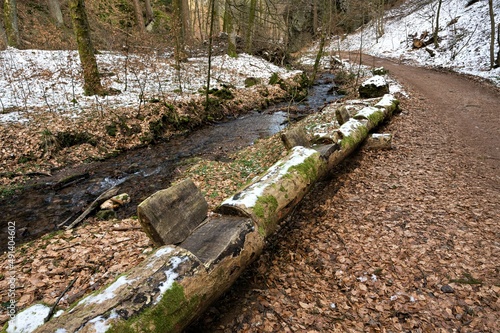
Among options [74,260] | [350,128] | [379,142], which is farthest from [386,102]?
[74,260]

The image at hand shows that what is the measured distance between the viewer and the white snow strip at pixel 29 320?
2.33 meters

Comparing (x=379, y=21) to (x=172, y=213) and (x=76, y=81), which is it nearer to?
(x=76, y=81)

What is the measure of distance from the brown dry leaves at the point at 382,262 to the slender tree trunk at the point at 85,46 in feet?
33.6

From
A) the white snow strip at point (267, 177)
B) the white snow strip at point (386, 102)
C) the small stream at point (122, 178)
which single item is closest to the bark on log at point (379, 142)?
the white snow strip at point (386, 102)

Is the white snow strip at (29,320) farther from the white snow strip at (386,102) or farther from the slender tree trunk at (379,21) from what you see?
the slender tree trunk at (379,21)

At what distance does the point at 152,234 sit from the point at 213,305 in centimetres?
113

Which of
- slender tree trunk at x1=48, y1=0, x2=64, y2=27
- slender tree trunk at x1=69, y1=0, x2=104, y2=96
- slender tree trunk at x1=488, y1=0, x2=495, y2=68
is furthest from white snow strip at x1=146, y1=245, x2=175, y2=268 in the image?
slender tree trunk at x1=48, y1=0, x2=64, y2=27

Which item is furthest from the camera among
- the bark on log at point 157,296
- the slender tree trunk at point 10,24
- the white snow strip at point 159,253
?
the slender tree trunk at point 10,24

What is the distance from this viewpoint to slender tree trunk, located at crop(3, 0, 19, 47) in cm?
1343

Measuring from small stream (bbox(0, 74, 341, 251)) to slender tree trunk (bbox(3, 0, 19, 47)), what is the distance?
1097 centimetres

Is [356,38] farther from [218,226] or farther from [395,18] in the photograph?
[218,226]

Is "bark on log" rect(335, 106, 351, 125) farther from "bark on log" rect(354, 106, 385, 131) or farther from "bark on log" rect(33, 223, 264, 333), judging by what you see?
"bark on log" rect(33, 223, 264, 333)

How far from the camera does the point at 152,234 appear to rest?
2.93 metres

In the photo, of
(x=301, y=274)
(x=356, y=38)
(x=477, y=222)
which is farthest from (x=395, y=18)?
(x=301, y=274)
